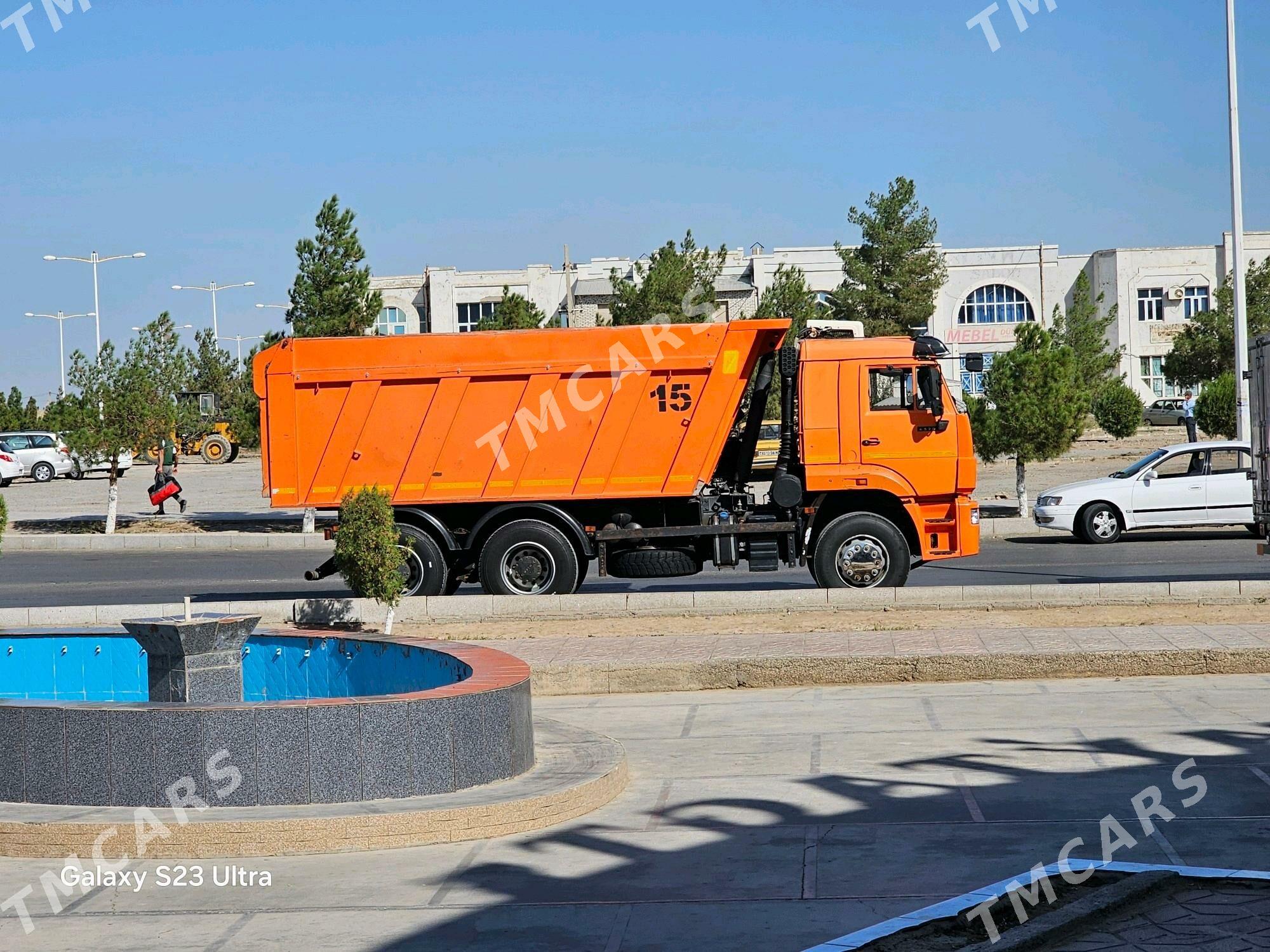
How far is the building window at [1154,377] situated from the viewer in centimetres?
6888

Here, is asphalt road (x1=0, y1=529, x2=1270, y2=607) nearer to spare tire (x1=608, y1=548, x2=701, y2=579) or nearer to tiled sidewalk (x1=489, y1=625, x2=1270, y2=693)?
spare tire (x1=608, y1=548, x2=701, y2=579)

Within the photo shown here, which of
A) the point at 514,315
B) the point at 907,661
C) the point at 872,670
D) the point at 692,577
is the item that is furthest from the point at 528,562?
the point at 514,315

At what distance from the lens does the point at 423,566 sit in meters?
15.9

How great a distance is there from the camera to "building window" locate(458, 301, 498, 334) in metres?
71.6

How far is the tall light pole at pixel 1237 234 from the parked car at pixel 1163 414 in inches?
1279

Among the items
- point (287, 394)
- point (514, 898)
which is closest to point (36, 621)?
point (287, 394)

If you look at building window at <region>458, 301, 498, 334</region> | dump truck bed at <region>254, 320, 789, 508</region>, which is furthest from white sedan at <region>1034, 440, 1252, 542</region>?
building window at <region>458, 301, 498, 334</region>

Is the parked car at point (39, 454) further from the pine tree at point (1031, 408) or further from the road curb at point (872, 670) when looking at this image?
the road curb at point (872, 670)

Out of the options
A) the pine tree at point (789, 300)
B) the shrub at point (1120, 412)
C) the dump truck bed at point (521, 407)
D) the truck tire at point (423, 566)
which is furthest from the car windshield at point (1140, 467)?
the pine tree at point (789, 300)

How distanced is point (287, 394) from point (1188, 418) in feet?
87.4

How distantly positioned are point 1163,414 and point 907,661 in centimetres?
5209

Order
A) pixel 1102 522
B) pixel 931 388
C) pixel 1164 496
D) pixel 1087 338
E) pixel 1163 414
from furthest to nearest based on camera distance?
pixel 1163 414 < pixel 1087 338 < pixel 1102 522 < pixel 1164 496 < pixel 931 388

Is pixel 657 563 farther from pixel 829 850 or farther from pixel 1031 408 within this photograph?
pixel 1031 408

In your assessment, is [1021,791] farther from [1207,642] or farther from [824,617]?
[824,617]
